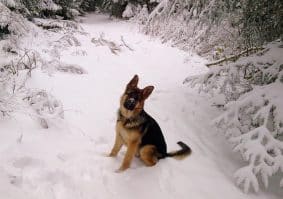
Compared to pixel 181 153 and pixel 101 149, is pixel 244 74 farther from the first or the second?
pixel 101 149

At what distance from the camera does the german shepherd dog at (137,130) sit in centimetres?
532

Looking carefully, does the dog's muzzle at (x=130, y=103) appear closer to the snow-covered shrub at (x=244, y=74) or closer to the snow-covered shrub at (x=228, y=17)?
the snow-covered shrub at (x=244, y=74)

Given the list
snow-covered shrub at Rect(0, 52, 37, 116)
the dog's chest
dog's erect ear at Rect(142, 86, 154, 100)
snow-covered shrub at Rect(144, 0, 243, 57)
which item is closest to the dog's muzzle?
dog's erect ear at Rect(142, 86, 154, 100)

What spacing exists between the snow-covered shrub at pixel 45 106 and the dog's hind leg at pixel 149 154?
153 centimetres

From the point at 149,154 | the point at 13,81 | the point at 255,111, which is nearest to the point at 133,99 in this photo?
the point at 149,154

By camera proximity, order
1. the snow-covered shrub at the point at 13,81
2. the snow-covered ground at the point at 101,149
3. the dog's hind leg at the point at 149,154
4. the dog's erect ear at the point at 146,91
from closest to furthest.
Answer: the snow-covered ground at the point at 101,149
the dog's erect ear at the point at 146,91
the dog's hind leg at the point at 149,154
the snow-covered shrub at the point at 13,81

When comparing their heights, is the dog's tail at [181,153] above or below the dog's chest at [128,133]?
below

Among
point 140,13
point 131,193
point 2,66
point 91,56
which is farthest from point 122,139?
point 140,13

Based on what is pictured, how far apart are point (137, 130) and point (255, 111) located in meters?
2.11

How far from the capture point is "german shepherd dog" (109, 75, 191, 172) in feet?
17.5

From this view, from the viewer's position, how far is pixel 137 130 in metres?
5.40

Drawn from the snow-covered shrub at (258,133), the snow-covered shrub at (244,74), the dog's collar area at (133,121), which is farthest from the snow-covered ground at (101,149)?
the snow-covered shrub at (244,74)

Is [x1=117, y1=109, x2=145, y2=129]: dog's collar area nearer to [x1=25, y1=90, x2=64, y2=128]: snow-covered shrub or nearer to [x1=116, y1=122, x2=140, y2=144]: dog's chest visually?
[x1=116, y1=122, x2=140, y2=144]: dog's chest

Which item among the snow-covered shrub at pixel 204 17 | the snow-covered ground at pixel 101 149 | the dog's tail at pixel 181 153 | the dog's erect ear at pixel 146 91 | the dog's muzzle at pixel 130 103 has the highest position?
the snow-covered shrub at pixel 204 17
